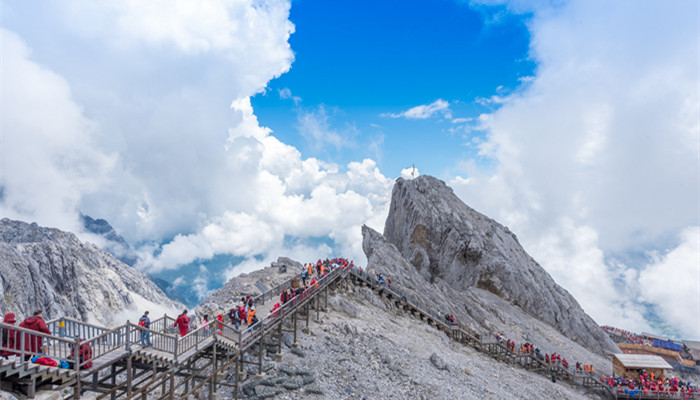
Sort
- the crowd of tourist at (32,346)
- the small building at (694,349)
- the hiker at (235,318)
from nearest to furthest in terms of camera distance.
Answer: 1. the crowd of tourist at (32,346)
2. the hiker at (235,318)
3. the small building at (694,349)

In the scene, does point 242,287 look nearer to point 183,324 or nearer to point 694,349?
point 183,324

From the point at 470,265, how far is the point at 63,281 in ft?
304

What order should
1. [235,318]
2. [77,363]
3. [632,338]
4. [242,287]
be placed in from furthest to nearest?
[632,338], [242,287], [235,318], [77,363]

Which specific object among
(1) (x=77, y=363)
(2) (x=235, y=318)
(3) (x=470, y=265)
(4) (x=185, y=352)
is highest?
(3) (x=470, y=265)

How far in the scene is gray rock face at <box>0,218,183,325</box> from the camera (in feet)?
224

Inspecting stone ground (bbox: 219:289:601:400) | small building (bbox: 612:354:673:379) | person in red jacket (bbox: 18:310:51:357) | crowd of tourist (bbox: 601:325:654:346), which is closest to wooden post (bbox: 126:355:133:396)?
person in red jacket (bbox: 18:310:51:357)

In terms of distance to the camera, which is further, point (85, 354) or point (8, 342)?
point (85, 354)

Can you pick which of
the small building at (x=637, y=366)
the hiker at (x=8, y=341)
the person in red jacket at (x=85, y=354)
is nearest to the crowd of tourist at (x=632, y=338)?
the small building at (x=637, y=366)

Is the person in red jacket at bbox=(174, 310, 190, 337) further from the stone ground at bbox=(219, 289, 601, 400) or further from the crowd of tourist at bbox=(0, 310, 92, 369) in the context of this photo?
the stone ground at bbox=(219, 289, 601, 400)

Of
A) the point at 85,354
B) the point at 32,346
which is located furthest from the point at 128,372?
the point at 32,346

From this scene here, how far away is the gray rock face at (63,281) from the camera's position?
2687 inches

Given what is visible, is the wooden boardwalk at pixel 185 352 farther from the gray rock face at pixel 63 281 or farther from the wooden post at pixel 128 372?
the gray rock face at pixel 63 281

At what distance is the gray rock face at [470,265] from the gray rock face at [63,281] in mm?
63627

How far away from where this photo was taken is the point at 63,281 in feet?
290
